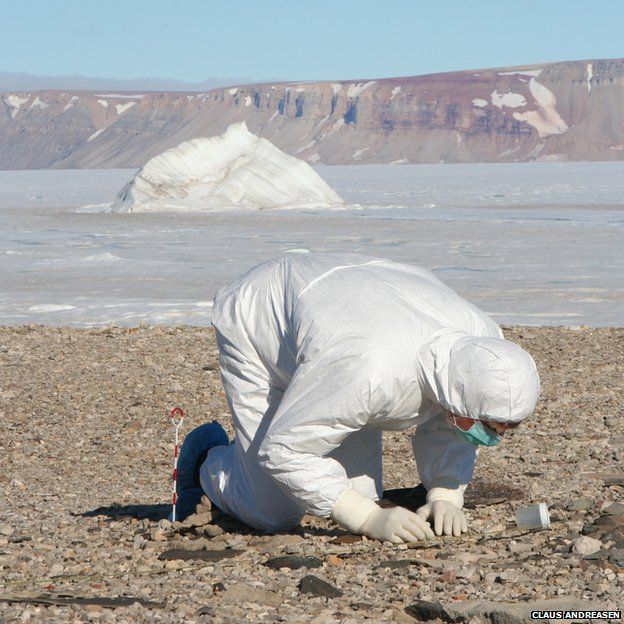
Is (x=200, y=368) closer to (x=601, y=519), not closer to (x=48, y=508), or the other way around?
(x=48, y=508)

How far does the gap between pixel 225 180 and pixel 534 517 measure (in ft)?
124

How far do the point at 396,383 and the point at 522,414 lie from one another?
0.46m

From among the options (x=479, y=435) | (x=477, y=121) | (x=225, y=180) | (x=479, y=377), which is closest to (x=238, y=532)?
(x=479, y=435)

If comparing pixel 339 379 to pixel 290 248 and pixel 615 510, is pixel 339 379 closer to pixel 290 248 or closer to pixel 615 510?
pixel 615 510

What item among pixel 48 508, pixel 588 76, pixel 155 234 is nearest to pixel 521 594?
pixel 48 508

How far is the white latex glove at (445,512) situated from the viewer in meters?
4.43

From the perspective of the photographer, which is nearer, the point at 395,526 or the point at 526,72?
the point at 395,526

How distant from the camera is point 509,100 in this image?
191 metres

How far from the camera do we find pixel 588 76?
628 feet

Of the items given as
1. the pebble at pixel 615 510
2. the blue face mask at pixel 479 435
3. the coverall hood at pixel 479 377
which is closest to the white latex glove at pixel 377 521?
the blue face mask at pixel 479 435

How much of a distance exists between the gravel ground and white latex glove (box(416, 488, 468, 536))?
0.21 feet

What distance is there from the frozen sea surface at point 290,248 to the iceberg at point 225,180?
6.64 ft

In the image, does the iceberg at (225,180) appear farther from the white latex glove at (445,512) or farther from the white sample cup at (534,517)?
the white sample cup at (534,517)

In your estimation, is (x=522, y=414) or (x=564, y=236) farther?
(x=564, y=236)
